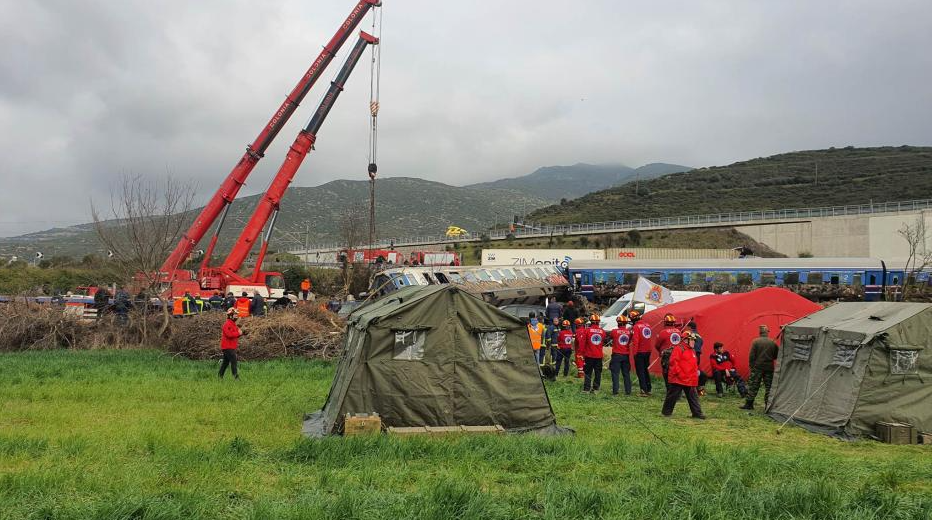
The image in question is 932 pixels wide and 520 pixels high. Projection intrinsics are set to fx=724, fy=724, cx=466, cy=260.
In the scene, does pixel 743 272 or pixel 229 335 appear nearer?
pixel 229 335

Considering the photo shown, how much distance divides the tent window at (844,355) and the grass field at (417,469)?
47.6 inches

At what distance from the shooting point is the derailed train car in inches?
1205

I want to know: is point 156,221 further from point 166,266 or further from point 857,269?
point 857,269

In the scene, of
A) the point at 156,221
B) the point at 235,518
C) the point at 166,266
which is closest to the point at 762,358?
the point at 235,518

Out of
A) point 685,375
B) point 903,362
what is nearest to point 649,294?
point 685,375

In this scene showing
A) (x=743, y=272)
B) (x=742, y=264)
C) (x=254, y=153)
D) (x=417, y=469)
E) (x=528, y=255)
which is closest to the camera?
(x=417, y=469)

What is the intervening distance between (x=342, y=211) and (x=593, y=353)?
121928 millimetres

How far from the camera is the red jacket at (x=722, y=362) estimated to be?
50.2 feet

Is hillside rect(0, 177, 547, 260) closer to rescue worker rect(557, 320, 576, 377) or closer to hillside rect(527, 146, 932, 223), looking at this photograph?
hillside rect(527, 146, 932, 223)

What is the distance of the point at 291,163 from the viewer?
98.8ft

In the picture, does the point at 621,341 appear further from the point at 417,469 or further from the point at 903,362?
the point at 417,469

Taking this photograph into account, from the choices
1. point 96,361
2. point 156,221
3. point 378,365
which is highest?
point 156,221

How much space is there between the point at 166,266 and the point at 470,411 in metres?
23.7

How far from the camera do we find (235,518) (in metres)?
5.50
